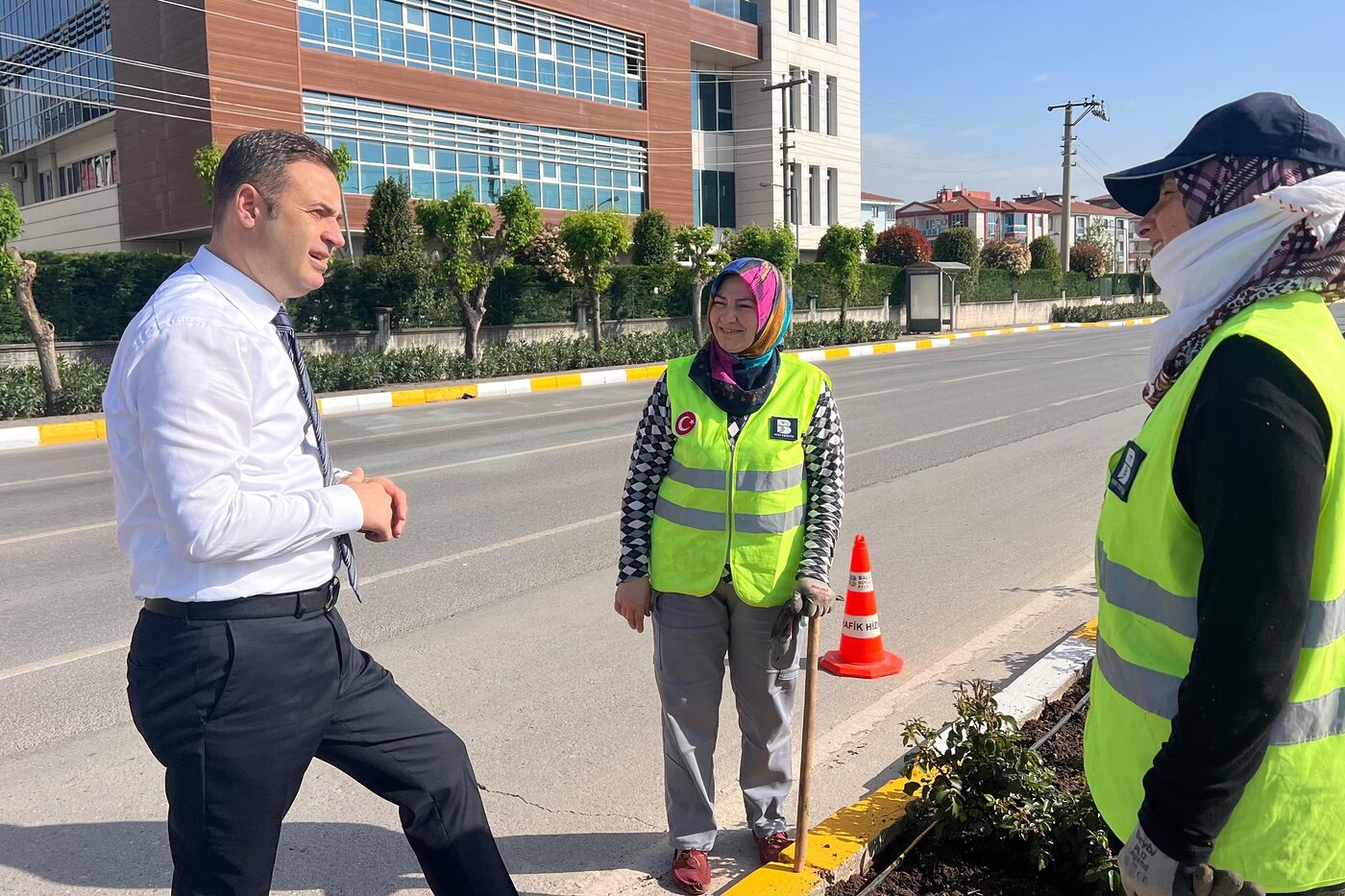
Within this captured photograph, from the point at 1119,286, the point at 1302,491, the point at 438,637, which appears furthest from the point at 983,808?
the point at 1119,286

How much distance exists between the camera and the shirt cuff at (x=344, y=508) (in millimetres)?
2061

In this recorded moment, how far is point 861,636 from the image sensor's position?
15.8 feet

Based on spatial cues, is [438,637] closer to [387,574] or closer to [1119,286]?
[387,574]

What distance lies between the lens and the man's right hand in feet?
7.00

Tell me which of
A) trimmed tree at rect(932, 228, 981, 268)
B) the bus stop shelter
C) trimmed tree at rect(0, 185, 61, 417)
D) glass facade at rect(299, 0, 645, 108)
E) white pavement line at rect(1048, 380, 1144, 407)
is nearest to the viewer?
trimmed tree at rect(0, 185, 61, 417)

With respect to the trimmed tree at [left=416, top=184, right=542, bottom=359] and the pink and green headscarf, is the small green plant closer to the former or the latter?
the pink and green headscarf

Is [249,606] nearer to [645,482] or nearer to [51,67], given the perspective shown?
[645,482]

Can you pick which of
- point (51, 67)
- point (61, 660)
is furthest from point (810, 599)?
point (51, 67)

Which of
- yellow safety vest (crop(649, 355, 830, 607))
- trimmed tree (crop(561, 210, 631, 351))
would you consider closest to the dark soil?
yellow safety vest (crop(649, 355, 830, 607))

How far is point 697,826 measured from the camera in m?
3.08

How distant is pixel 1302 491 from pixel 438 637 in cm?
447

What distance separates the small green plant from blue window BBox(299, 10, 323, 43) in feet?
106

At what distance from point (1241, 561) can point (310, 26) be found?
3376cm

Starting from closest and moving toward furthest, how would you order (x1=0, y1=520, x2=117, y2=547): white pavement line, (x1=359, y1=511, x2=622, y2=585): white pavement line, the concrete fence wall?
1. (x1=359, y1=511, x2=622, y2=585): white pavement line
2. (x1=0, y1=520, x2=117, y2=547): white pavement line
3. the concrete fence wall
